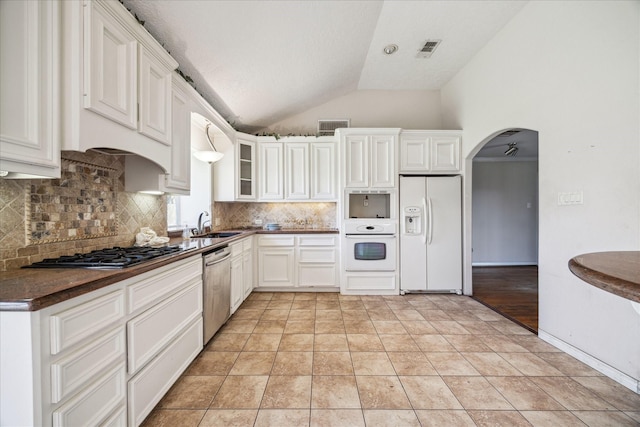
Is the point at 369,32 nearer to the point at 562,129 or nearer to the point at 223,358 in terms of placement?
the point at 562,129

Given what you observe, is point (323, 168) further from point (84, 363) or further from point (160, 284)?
point (84, 363)

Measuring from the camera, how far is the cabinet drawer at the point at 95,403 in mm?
979

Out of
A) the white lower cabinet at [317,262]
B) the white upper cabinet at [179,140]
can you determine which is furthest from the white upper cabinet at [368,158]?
the white upper cabinet at [179,140]

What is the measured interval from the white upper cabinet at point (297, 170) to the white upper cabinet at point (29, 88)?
2.95 meters

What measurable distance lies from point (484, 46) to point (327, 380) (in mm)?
4149

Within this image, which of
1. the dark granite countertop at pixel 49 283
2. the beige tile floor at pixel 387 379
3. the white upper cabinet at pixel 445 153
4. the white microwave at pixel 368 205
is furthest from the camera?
the white microwave at pixel 368 205

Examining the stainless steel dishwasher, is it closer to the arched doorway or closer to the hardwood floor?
the hardwood floor

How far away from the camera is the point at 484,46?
3.24 meters

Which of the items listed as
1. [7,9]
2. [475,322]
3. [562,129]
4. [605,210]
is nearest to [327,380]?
[475,322]

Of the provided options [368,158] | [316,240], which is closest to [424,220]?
[368,158]

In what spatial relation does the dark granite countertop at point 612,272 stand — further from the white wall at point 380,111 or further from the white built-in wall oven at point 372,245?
the white wall at point 380,111

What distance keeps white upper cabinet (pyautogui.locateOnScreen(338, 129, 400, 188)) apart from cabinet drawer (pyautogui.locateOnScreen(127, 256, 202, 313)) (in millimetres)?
2445

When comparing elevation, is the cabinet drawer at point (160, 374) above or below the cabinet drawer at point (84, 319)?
below

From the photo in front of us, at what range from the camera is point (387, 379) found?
1.86m
